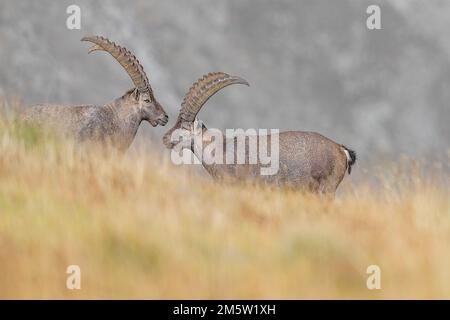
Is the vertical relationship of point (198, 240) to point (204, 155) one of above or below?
below

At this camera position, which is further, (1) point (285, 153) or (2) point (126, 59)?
(2) point (126, 59)

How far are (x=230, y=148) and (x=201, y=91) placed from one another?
122 cm

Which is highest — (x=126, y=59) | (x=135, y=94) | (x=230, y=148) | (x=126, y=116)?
(x=126, y=59)

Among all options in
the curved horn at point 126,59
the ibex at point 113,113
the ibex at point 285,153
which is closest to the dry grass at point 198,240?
the ibex at point 285,153

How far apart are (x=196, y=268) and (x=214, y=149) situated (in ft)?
27.9

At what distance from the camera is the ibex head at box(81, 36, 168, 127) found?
1705 cm

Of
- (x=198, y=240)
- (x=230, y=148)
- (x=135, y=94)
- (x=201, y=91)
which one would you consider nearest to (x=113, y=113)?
(x=135, y=94)

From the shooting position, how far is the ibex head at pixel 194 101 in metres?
16.0

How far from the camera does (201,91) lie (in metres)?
16.0

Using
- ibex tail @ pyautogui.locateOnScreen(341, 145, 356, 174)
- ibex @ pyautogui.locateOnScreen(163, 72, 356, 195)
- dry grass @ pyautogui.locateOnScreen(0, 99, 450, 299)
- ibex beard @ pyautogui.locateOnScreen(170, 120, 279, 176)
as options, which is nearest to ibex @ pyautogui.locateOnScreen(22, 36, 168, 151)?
ibex beard @ pyautogui.locateOnScreen(170, 120, 279, 176)

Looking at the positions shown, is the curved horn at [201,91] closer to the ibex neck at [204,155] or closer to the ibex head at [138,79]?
the ibex neck at [204,155]

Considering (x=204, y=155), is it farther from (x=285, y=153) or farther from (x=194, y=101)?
(x=285, y=153)

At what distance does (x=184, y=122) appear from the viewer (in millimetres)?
16234
